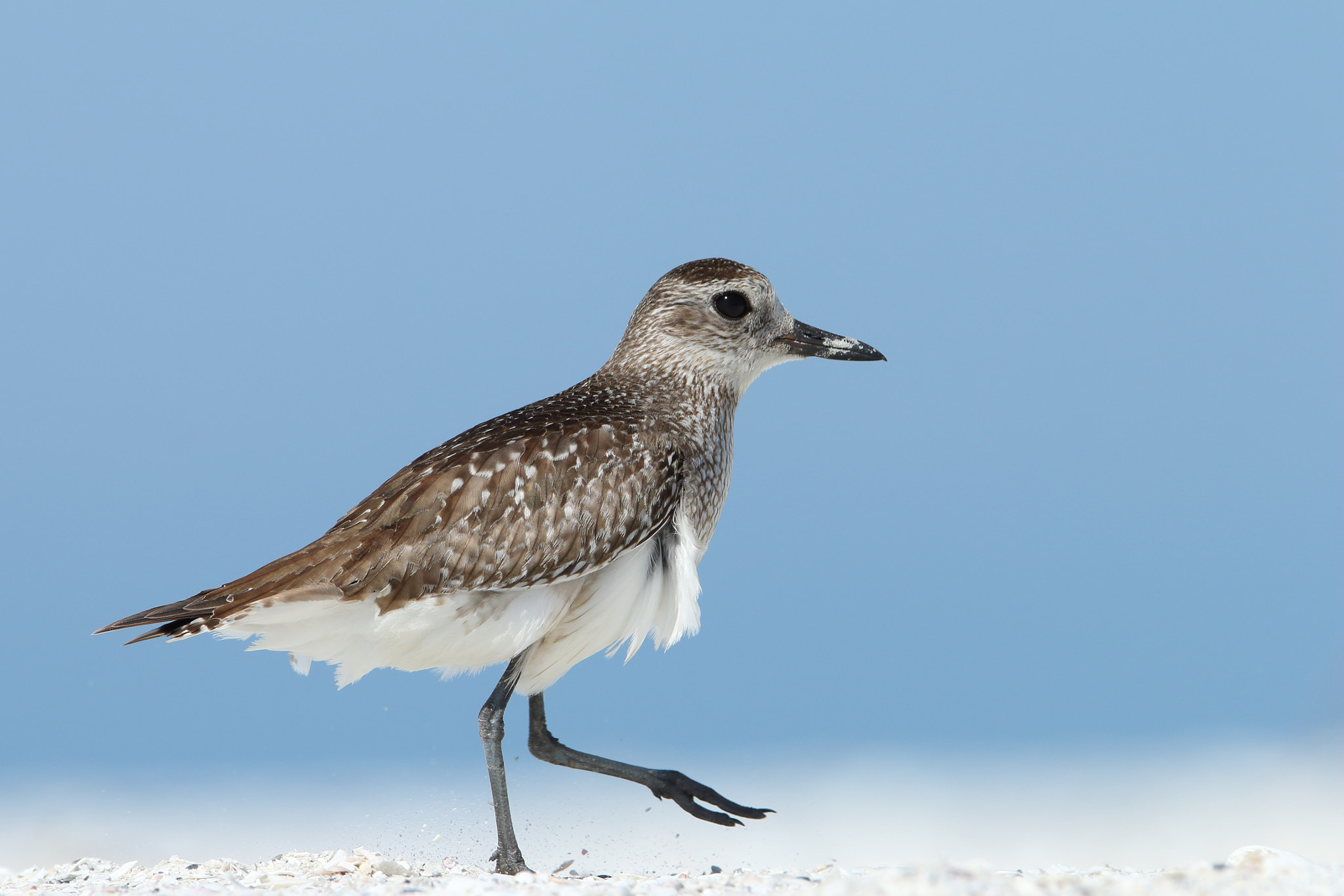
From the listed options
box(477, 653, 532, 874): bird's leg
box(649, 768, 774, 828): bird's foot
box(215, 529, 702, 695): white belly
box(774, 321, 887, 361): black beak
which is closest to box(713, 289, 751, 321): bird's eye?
box(774, 321, 887, 361): black beak

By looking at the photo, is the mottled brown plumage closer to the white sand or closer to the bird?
the bird

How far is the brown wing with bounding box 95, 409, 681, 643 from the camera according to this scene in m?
5.71

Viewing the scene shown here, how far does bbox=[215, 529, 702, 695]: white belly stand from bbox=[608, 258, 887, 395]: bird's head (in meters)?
1.21

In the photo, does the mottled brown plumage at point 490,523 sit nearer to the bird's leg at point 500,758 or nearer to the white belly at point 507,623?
the white belly at point 507,623

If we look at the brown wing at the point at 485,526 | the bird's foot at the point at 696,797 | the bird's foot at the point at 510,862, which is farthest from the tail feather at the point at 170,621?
the bird's foot at the point at 696,797

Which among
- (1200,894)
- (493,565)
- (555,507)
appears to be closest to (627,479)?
(555,507)

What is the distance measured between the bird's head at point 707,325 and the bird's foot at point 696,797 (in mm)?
2233

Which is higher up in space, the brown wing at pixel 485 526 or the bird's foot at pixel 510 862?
the brown wing at pixel 485 526

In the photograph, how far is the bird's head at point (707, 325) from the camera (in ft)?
23.4

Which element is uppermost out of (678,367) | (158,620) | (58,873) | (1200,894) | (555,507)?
(678,367)

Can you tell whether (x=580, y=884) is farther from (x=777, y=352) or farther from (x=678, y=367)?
(x=777, y=352)

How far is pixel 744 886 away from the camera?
5125 millimetres

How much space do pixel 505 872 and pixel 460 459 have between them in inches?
81.0

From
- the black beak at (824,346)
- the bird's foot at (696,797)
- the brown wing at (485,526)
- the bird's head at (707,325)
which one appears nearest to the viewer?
the brown wing at (485,526)
